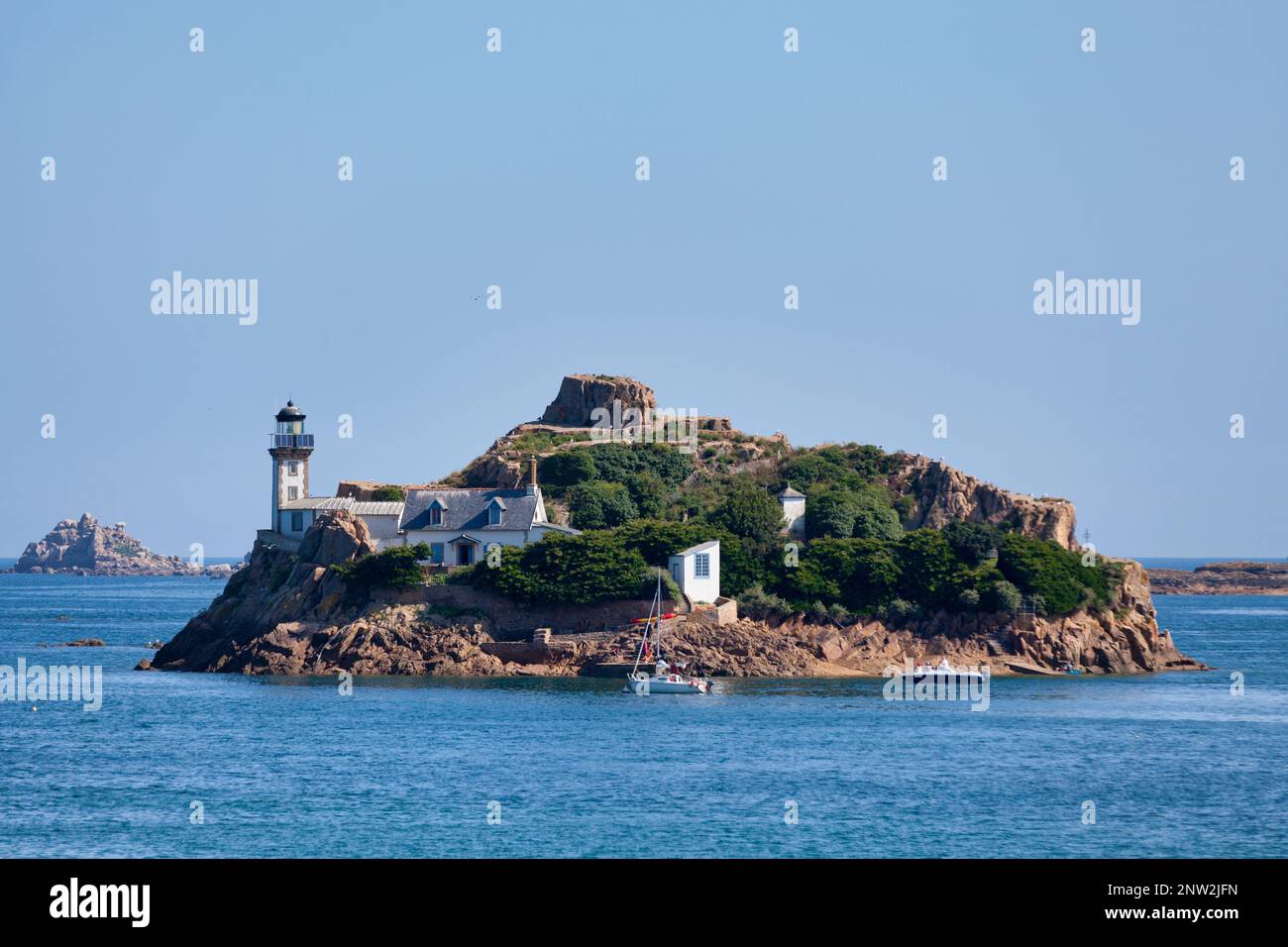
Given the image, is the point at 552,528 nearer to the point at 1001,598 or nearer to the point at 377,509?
the point at 377,509

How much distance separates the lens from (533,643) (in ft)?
254

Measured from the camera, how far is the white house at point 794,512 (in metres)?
89.9

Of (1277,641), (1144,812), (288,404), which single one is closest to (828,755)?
(1144,812)

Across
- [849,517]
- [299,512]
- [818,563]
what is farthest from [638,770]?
→ [299,512]

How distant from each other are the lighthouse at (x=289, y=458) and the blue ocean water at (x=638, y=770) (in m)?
15.3

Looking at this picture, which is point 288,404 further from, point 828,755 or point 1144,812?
point 1144,812

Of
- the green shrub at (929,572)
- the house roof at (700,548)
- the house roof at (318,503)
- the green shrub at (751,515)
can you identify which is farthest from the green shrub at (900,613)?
the house roof at (318,503)

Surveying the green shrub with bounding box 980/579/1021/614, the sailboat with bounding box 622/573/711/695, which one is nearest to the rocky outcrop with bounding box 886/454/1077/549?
the green shrub with bounding box 980/579/1021/614

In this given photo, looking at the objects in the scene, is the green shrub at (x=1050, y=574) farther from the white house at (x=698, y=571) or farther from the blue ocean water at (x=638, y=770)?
the white house at (x=698, y=571)

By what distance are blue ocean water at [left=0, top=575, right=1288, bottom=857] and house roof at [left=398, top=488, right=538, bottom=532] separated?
501 inches

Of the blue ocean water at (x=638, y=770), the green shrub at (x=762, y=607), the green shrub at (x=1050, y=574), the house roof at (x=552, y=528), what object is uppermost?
the house roof at (x=552, y=528)
